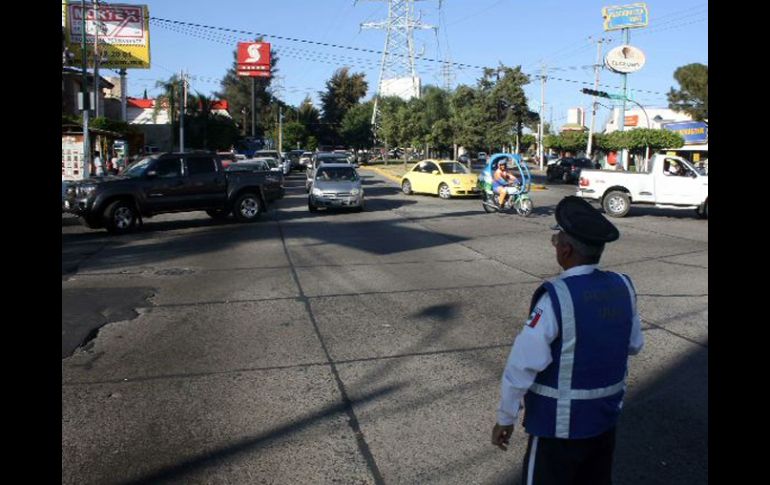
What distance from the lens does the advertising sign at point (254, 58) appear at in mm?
79688

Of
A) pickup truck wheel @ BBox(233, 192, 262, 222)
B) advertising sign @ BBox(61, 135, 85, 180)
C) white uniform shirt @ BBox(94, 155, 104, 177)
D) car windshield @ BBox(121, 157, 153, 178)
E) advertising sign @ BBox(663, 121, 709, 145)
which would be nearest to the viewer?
car windshield @ BBox(121, 157, 153, 178)

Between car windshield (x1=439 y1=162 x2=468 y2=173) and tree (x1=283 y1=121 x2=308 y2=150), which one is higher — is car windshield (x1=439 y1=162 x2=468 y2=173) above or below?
below

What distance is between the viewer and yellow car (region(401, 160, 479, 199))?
90.0 feet

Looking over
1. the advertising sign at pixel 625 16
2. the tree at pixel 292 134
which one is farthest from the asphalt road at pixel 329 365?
the tree at pixel 292 134

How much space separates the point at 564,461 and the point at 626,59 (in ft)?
164

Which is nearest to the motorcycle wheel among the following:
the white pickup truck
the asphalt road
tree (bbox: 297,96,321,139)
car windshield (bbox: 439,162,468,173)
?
the white pickup truck

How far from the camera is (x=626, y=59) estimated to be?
48.1 m

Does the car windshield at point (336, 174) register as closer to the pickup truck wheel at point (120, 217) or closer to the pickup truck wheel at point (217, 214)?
the pickup truck wheel at point (217, 214)

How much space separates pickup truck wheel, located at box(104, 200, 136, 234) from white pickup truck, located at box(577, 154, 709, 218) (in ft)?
42.8

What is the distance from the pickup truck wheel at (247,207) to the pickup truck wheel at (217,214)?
375 millimetres

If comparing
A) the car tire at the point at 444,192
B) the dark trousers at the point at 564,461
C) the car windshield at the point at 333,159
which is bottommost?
the dark trousers at the point at 564,461

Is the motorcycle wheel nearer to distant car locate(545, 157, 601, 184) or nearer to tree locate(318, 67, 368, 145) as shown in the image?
distant car locate(545, 157, 601, 184)

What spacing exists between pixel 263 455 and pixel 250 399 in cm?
107
